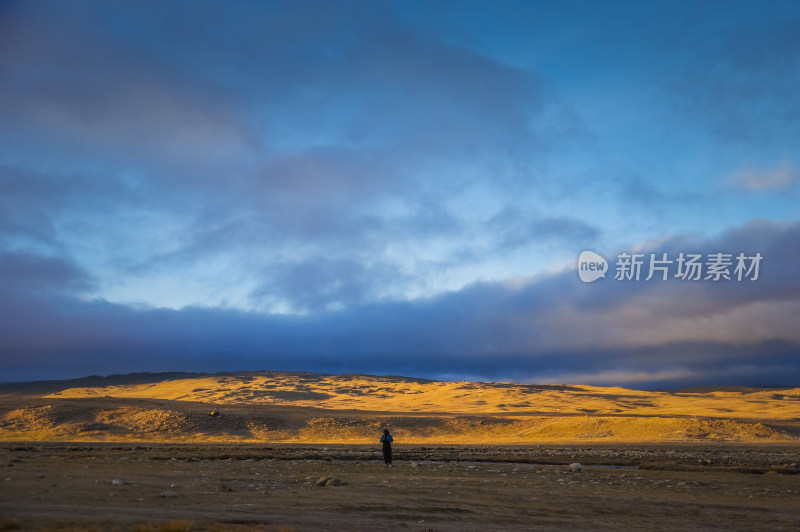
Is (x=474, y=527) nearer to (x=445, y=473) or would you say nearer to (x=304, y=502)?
(x=304, y=502)

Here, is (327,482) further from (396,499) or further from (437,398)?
(437,398)

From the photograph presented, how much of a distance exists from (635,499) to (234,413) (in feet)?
246

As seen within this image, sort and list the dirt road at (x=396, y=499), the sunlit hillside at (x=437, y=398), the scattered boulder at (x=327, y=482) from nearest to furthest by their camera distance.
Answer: the dirt road at (x=396, y=499)
the scattered boulder at (x=327, y=482)
the sunlit hillside at (x=437, y=398)

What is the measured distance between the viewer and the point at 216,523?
39.5ft

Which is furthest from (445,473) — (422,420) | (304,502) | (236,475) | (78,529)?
(422,420)

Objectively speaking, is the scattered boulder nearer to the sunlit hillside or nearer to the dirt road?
the dirt road

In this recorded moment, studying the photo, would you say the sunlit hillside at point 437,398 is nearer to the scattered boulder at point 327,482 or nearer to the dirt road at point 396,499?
the dirt road at point 396,499

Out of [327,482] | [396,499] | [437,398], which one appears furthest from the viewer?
[437,398]

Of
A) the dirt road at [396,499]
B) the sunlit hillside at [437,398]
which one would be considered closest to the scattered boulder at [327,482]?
the dirt road at [396,499]

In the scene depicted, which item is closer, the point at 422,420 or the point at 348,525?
the point at 348,525

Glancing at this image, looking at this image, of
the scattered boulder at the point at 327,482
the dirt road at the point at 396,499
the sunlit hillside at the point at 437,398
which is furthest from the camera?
the sunlit hillside at the point at 437,398

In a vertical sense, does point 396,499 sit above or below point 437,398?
above

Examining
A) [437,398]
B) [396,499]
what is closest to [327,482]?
[396,499]

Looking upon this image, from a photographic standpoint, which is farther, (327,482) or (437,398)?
(437,398)
